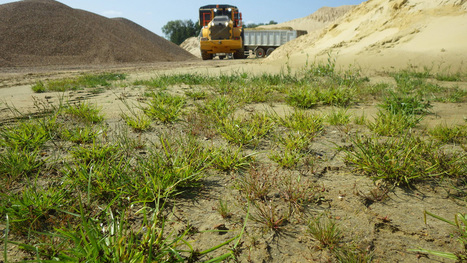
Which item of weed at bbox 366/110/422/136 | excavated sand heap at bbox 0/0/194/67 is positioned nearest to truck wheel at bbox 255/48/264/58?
excavated sand heap at bbox 0/0/194/67

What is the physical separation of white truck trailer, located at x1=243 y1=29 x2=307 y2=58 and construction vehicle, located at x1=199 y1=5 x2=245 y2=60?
191 inches

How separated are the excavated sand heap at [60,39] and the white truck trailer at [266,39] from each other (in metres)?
7.47

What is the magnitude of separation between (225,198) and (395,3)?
39.2ft

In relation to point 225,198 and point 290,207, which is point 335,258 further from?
point 225,198

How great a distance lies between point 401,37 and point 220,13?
12944mm

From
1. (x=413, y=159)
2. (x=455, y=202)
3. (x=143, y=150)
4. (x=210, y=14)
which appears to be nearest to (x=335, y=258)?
(x=455, y=202)

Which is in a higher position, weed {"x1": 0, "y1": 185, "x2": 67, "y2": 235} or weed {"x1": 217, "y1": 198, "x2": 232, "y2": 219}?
weed {"x1": 0, "y1": 185, "x2": 67, "y2": 235}

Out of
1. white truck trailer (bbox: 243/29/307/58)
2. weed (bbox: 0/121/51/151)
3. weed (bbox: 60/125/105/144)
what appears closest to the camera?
weed (bbox: 0/121/51/151)

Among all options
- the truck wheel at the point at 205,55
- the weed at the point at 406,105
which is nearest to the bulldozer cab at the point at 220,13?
the truck wheel at the point at 205,55

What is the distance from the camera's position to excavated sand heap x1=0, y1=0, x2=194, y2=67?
18.0 m

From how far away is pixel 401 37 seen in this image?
356 inches

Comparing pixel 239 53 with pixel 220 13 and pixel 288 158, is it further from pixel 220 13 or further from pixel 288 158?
pixel 288 158

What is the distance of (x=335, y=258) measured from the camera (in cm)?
129

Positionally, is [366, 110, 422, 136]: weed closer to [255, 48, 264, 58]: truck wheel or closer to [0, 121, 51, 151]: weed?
[0, 121, 51, 151]: weed
